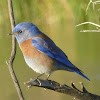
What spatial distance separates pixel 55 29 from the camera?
15766 millimetres

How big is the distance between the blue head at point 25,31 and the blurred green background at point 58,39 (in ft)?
12.9

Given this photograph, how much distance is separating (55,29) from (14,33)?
35.7 feet

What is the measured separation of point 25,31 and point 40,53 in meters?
0.28

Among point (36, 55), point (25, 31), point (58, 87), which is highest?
point (25, 31)

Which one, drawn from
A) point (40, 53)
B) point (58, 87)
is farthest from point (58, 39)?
point (58, 87)

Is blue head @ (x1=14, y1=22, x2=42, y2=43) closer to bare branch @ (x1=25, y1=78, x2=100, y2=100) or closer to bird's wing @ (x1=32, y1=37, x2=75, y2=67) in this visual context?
bird's wing @ (x1=32, y1=37, x2=75, y2=67)

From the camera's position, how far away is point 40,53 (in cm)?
507

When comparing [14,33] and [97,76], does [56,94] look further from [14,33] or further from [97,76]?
[14,33]

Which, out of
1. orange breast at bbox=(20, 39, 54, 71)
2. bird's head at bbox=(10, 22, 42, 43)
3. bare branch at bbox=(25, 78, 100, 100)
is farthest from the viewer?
orange breast at bbox=(20, 39, 54, 71)

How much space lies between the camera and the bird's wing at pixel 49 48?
5051 mm

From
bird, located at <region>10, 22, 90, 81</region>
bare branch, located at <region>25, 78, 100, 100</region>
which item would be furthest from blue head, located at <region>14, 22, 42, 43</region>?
bare branch, located at <region>25, 78, 100, 100</region>

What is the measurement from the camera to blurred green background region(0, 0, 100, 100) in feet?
31.9

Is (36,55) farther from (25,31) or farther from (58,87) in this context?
(58,87)

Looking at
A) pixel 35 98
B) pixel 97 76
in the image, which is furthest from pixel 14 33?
pixel 97 76
